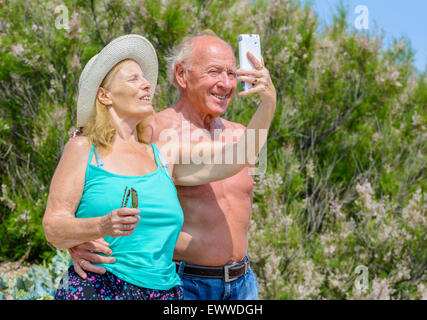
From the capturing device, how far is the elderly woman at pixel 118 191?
1739 mm

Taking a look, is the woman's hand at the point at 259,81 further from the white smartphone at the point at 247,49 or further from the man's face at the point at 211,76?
the man's face at the point at 211,76

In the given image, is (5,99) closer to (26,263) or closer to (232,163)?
(26,263)

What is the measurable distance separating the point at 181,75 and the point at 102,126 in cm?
81

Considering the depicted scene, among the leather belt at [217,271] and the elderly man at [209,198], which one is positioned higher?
the elderly man at [209,198]

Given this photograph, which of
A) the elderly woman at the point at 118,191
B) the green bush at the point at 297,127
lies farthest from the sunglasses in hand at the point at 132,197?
the green bush at the point at 297,127

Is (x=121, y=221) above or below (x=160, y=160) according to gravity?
below

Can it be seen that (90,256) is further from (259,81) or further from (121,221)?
(259,81)

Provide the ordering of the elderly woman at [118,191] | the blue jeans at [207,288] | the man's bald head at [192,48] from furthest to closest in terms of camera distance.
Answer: the man's bald head at [192,48], the blue jeans at [207,288], the elderly woman at [118,191]

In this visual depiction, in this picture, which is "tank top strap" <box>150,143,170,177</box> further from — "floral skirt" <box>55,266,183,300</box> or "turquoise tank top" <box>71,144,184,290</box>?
"floral skirt" <box>55,266,183,300</box>

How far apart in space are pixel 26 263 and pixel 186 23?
3391 mm

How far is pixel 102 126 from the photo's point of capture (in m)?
1.88

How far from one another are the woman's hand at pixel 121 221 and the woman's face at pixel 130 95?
46 centimetres

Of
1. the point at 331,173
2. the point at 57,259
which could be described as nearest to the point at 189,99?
the point at 57,259

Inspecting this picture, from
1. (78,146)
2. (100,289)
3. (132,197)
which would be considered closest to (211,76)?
(78,146)
